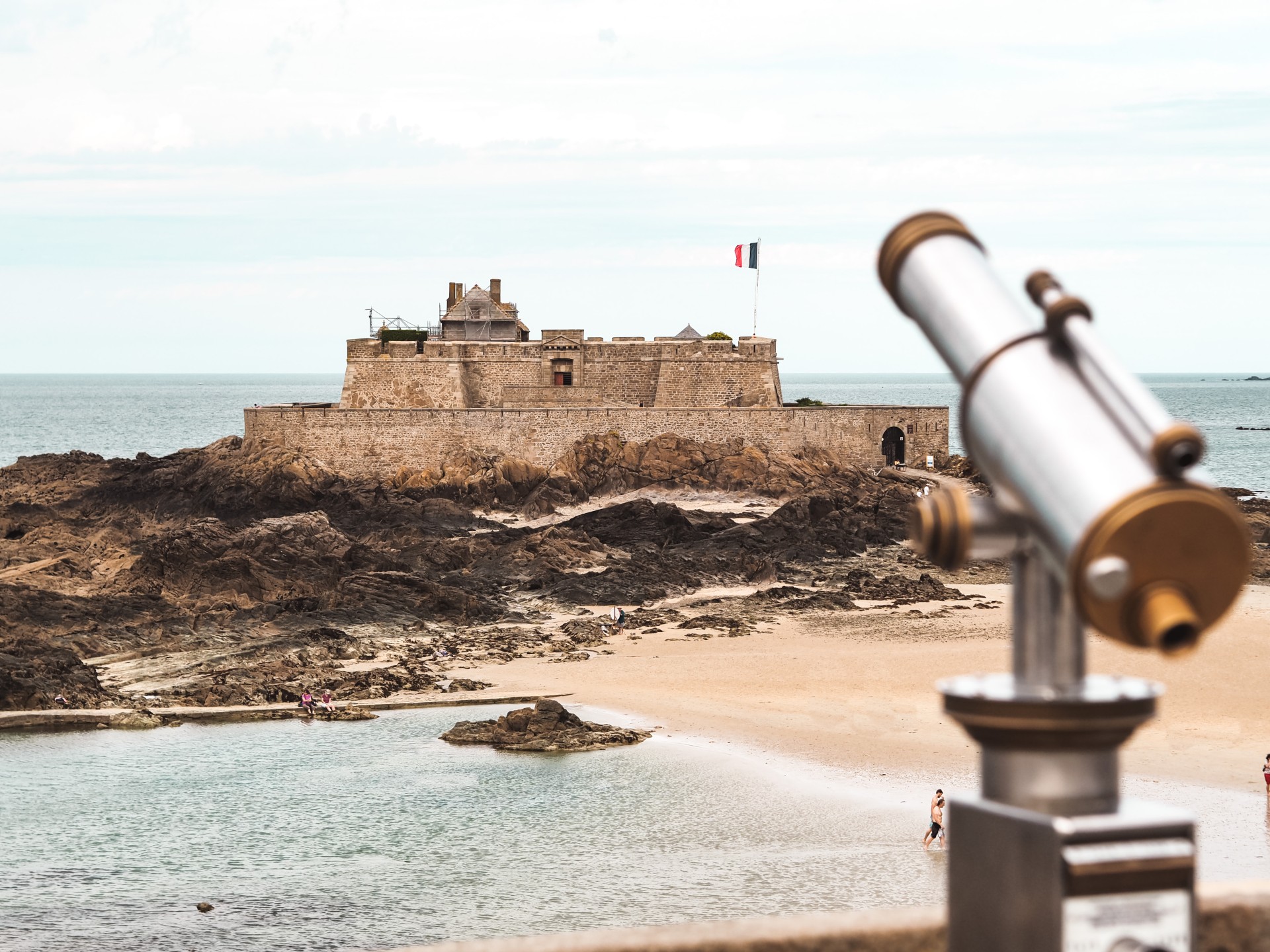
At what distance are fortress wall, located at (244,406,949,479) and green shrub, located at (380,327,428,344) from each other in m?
3.99

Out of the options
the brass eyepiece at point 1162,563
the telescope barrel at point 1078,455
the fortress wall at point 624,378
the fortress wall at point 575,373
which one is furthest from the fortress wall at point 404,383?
the brass eyepiece at point 1162,563

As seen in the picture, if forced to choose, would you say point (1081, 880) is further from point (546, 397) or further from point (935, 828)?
point (546, 397)

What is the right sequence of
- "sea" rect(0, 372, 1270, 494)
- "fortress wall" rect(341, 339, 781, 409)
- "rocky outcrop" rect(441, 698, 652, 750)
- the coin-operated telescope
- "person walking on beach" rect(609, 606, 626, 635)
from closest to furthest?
the coin-operated telescope < "rocky outcrop" rect(441, 698, 652, 750) < "person walking on beach" rect(609, 606, 626, 635) < "fortress wall" rect(341, 339, 781, 409) < "sea" rect(0, 372, 1270, 494)

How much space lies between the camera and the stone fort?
1496 inches

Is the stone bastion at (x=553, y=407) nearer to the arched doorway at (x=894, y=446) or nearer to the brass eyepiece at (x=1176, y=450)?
the arched doorway at (x=894, y=446)

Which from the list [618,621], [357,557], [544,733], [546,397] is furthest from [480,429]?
[544,733]

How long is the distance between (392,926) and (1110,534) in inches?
415

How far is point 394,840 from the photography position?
45.0ft

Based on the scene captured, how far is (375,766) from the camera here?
52.3ft

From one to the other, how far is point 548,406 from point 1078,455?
128ft

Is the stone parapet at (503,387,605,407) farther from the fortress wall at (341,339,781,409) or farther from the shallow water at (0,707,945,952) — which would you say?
the shallow water at (0,707,945,952)

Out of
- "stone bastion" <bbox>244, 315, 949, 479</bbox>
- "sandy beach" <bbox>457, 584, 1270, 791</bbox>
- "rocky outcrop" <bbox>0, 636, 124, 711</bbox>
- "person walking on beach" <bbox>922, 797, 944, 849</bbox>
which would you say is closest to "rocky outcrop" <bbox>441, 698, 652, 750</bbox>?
"sandy beach" <bbox>457, 584, 1270, 791</bbox>

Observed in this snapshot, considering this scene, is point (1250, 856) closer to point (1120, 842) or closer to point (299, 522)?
point (1120, 842)

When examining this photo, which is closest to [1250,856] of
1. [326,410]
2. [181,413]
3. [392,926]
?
[392,926]
